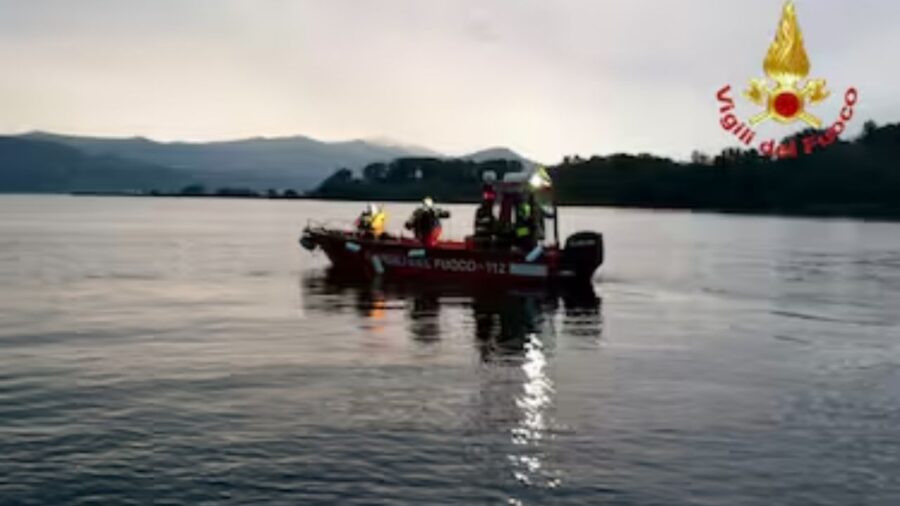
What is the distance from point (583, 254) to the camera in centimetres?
3597

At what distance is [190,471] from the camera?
12109 millimetres

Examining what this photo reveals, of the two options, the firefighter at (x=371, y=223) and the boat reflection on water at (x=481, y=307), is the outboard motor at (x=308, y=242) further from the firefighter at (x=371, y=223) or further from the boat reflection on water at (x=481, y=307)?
the firefighter at (x=371, y=223)

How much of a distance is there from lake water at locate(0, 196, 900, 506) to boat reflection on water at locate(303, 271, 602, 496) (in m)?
0.08

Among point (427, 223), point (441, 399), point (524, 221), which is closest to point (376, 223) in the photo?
point (427, 223)

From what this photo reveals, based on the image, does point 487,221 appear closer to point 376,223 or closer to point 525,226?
point 525,226

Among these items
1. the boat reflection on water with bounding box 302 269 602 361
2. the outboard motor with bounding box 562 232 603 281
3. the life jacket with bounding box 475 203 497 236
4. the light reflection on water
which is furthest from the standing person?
the light reflection on water

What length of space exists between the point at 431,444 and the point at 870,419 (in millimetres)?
7148

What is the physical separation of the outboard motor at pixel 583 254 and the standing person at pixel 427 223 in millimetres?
4907

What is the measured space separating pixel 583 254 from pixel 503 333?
11.5 metres

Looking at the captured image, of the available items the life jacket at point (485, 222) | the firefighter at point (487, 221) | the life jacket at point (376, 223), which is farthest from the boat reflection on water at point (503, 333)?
the life jacket at point (376, 223)

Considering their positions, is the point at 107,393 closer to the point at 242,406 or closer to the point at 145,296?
the point at 242,406

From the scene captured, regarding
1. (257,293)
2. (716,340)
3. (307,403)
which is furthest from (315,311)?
(307,403)

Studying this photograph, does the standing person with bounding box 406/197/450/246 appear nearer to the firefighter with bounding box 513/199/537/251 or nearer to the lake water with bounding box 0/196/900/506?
the firefighter with bounding box 513/199/537/251

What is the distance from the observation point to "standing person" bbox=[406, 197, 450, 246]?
37844 mm
